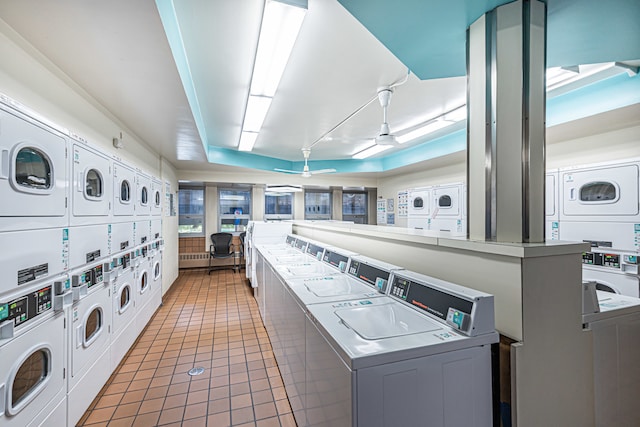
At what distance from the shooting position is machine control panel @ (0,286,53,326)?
49.4 inches

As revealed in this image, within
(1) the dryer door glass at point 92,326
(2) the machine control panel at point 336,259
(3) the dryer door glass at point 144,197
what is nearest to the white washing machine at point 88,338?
(1) the dryer door glass at point 92,326

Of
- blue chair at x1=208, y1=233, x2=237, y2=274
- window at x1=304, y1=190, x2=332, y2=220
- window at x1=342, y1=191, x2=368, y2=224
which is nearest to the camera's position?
blue chair at x1=208, y1=233, x2=237, y2=274

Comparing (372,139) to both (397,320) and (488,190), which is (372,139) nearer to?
(488,190)

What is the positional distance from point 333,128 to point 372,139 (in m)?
1.03

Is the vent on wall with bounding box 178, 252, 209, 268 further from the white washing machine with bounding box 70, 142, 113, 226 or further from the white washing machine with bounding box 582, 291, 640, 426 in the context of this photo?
the white washing machine with bounding box 582, 291, 640, 426

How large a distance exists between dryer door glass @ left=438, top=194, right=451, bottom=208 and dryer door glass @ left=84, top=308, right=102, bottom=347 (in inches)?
199

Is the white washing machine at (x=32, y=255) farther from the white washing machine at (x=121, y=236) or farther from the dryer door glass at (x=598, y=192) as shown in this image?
the dryer door glass at (x=598, y=192)

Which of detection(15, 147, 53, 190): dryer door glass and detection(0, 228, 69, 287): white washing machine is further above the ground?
detection(15, 147, 53, 190): dryer door glass

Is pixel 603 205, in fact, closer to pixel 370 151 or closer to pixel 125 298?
pixel 370 151

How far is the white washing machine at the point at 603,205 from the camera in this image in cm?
263

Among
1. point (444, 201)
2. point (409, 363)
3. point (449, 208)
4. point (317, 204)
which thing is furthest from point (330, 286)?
point (317, 204)

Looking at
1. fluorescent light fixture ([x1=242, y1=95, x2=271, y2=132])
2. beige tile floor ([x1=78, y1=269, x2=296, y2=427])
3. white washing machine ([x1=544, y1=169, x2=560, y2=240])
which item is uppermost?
fluorescent light fixture ([x1=242, y1=95, x2=271, y2=132])

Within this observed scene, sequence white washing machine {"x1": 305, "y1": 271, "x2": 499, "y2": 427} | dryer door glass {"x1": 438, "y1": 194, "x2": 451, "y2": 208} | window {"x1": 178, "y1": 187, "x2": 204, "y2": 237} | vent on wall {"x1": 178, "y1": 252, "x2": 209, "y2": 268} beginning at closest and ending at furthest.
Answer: white washing machine {"x1": 305, "y1": 271, "x2": 499, "y2": 427} < dryer door glass {"x1": 438, "y1": 194, "x2": 451, "y2": 208} < vent on wall {"x1": 178, "y1": 252, "x2": 209, "y2": 268} < window {"x1": 178, "y1": 187, "x2": 204, "y2": 237}

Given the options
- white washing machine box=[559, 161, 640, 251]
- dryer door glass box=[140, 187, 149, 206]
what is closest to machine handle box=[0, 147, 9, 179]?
dryer door glass box=[140, 187, 149, 206]
